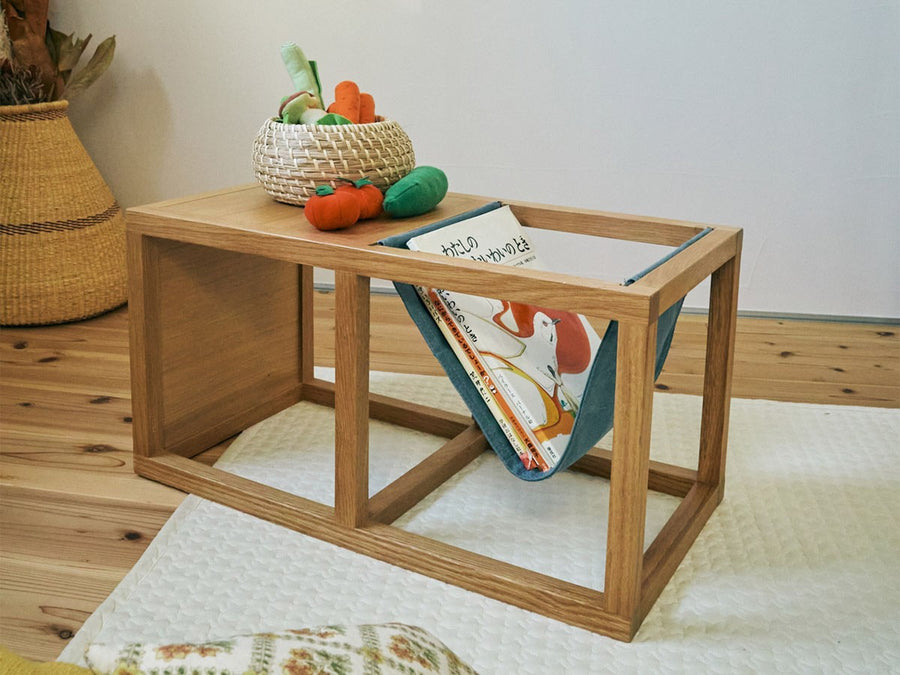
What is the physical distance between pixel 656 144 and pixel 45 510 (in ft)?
4.50

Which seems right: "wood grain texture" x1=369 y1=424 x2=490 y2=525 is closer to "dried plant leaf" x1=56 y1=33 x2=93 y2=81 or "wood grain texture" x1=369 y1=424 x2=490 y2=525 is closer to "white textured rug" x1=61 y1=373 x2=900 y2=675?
"white textured rug" x1=61 y1=373 x2=900 y2=675

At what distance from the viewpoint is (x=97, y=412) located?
1.59 meters

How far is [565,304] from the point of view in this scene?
1.01 m

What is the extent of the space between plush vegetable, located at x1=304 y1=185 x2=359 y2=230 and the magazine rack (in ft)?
0.05

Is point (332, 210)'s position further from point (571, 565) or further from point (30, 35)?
point (30, 35)

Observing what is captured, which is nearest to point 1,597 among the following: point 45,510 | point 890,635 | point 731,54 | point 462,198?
point 45,510

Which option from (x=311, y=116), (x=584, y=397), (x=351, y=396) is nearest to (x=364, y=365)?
(x=351, y=396)

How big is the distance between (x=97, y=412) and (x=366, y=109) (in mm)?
675

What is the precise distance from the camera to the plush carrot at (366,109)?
53.5 inches

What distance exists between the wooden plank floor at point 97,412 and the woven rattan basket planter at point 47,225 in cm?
6

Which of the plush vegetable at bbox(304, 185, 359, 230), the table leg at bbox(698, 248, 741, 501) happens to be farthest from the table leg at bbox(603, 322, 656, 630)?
the plush vegetable at bbox(304, 185, 359, 230)

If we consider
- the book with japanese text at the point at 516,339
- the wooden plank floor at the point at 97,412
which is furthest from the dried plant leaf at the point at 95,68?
the book with japanese text at the point at 516,339

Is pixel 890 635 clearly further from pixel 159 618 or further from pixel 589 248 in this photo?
pixel 589 248

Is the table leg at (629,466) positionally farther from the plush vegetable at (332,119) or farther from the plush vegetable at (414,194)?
the plush vegetable at (332,119)
